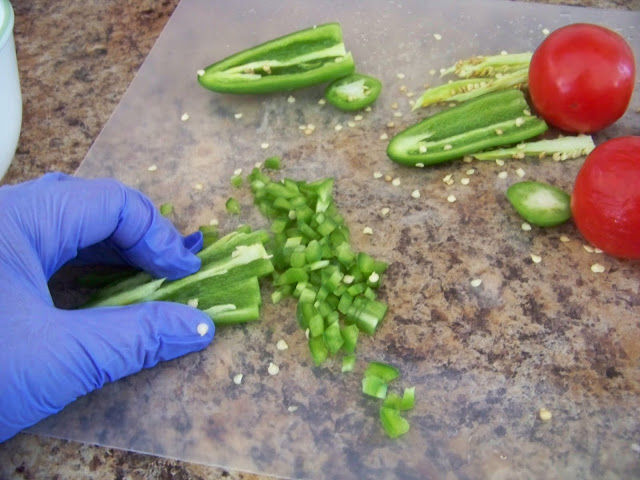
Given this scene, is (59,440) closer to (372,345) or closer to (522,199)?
(372,345)

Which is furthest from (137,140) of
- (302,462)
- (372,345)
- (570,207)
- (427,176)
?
(570,207)

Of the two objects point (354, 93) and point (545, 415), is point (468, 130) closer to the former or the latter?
point (354, 93)

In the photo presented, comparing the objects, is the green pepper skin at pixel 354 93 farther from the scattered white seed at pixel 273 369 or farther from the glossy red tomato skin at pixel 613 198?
the scattered white seed at pixel 273 369

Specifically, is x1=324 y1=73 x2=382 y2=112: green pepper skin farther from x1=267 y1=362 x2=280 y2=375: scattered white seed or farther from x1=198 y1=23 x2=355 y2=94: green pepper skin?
x1=267 y1=362 x2=280 y2=375: scattered white seed

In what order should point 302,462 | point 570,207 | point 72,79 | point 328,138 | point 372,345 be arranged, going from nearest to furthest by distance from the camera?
point 302,462 < point 372,345 < point 570,207 < point 328,138 < point 72,79

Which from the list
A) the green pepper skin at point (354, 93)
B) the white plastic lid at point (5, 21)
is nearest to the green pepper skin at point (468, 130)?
the green pepper skin at point (354, 93)
